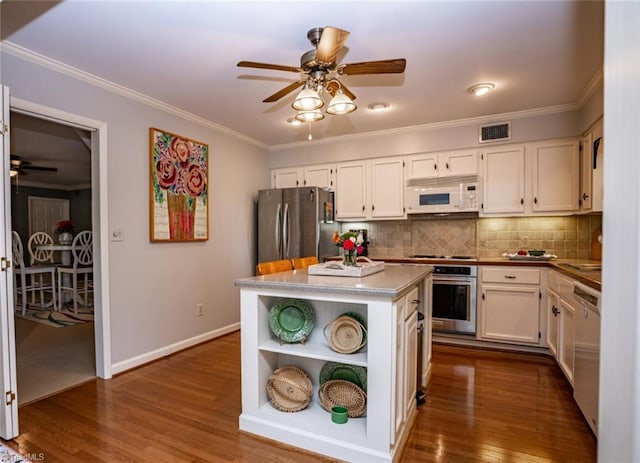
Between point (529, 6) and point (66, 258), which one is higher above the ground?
point (529, 6)

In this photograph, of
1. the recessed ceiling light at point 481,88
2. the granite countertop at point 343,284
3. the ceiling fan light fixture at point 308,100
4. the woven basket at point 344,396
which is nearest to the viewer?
the granite countertop at point 343,284

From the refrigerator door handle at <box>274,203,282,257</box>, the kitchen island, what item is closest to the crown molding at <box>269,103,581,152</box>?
the refrigerator door handle at <box>274,203,282,257</box>

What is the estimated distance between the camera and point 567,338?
255 cm

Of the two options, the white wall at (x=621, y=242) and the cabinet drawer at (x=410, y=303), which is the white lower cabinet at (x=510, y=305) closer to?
the cabinet drawer at (x=410, y=303)

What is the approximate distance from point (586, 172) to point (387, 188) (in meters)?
1.98

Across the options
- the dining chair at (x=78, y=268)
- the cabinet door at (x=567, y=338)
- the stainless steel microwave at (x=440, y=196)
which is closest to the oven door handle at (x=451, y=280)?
the stainless steel microwave at (x=440, y=196)

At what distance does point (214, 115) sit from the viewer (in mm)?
3637

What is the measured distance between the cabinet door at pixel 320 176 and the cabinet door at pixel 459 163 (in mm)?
1401

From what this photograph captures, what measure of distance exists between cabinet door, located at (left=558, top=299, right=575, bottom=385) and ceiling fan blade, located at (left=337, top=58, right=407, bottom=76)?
2.04 m

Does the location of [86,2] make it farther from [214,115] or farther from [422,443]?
[422,443]

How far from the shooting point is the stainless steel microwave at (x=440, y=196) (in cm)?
376

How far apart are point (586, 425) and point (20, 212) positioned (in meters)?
10.0

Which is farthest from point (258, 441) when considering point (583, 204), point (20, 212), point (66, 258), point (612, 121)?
point (20, 212)

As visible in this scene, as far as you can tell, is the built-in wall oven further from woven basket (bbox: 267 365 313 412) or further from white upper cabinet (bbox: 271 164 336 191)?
woven basket (bbox: 267 365 313 412)
